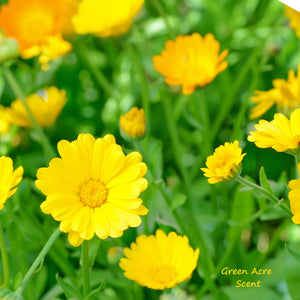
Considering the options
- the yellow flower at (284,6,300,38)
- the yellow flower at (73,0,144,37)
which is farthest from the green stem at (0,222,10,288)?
the yellow flower at (284,6,300,38)

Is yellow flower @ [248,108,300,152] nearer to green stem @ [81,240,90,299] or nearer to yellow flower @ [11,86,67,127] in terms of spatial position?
green stem @ [81,240,90,299]

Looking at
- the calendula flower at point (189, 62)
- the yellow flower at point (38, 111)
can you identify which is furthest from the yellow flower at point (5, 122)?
the calendula flower at point (189, 62)

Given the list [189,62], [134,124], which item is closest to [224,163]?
[134,124]

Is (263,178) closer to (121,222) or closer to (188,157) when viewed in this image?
(121,222)

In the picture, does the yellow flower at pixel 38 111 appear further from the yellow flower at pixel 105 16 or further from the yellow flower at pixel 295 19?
the yellow flower at pixel 295 19

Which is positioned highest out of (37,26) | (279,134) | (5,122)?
(279,134)

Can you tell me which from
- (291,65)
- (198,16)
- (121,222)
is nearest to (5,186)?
(121,222)

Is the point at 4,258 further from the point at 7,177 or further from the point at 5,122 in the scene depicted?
the point at 5,122
